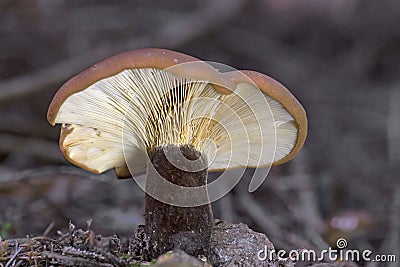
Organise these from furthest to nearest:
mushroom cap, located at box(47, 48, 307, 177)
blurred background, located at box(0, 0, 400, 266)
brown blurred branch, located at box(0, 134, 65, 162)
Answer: brown blurred branch, located at box(0, 134, 65, 162) → blurred background, located at box(0, 0, 400, 266) → mushroom cap, located at box(47, 48, 307, 177)

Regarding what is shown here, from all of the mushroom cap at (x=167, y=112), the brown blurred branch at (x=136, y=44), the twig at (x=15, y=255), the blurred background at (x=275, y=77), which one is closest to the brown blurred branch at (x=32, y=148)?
Result: the blurred background at (x=275, y=77)

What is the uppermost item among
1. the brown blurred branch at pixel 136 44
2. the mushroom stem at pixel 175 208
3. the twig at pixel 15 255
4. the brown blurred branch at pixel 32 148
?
the brown blurred branch at pixel 136 44

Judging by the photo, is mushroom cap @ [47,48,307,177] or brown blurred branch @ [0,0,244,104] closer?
mushroom cap @ [47,48,307,177]

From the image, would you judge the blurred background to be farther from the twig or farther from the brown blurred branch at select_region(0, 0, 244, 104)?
the twig

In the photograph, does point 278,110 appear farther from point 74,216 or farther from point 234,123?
point 74,216

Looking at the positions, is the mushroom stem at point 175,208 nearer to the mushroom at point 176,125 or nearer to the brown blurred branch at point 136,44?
the mushroom at point 176,125

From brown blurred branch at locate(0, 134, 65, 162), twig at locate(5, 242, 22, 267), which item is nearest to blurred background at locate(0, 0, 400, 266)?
brown blurred branch at locate(0, 134, 65, 162)

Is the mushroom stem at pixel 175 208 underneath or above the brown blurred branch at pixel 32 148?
underneath
